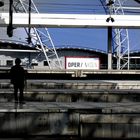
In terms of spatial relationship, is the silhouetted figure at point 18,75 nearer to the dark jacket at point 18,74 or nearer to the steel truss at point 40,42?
the dark jacket at point 18,74

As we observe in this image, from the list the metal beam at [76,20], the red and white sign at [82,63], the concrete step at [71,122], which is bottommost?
the concrete step at [71,122]

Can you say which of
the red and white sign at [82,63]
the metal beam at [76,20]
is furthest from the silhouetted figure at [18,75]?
the metal beam at [76,20]

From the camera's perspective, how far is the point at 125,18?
82562 mm

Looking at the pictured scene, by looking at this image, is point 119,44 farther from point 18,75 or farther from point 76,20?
point 18,75

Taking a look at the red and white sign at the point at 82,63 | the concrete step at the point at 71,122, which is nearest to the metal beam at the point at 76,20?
the red and white sign at the point at 82,63

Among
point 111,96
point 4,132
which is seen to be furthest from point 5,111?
point 111,96

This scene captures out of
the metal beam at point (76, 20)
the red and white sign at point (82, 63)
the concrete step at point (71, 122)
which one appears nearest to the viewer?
the concrete step at point (71, 122)

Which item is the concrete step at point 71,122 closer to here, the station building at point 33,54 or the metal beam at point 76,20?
the metal beam at point 76,20

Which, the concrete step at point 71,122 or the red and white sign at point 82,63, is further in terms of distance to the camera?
the red and white sign at point 82,63

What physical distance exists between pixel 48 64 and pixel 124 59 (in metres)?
14.8

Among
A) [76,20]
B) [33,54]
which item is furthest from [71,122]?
[33,54]

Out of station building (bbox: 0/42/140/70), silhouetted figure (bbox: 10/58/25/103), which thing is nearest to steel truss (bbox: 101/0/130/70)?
station building (bbox: 0/42/140/70)

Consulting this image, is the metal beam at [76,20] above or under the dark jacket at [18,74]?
above

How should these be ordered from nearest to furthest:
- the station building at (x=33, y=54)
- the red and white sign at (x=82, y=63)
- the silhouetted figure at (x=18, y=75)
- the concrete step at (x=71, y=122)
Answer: the concrete step at (x=71, y=122) → the silhouetted figure at (x=18, y=75) → the red and white sign at (x=82, y=63) → the station building at (x=33, y=54)
